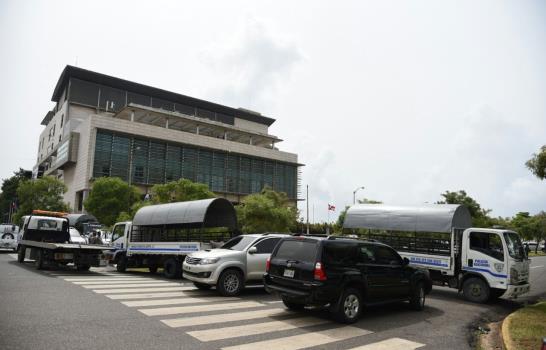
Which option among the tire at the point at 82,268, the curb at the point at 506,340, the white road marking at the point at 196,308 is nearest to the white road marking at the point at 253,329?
the white road marking at the point at 196,308

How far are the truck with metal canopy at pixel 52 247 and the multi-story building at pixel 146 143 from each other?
43526 millimetres

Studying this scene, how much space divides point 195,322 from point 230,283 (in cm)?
378

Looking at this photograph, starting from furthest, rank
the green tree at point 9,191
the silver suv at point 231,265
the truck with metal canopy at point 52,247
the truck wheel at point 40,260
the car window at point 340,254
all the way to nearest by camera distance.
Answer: the green tree at point 9,191, the truck wheel at point 40,260, the truck with metal canopy at point 52,247, the silver suv at point 231,265, the car window at point 340,254

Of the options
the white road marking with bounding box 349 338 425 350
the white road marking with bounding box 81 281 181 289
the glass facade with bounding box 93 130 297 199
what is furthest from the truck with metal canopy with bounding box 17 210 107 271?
the glass facade with bounding box 93 130 297 199

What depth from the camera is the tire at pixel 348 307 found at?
328 inches

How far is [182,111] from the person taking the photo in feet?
282

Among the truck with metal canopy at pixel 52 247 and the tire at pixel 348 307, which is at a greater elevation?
the truck with metal canopy at pixel 52 247

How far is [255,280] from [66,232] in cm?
1190

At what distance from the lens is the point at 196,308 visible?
9328mm

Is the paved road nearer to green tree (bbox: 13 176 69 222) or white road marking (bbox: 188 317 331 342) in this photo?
white road marking (bbox: 188 317 331 342)

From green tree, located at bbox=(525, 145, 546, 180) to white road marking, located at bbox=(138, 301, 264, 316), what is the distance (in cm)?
952

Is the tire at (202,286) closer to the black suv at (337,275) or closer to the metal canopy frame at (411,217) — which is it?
the black suv at (337,275)

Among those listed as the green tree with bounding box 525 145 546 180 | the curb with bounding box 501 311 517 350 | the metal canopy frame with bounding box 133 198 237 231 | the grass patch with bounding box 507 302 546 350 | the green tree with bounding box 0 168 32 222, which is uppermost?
the green tree with bounding box 0 168 32 222

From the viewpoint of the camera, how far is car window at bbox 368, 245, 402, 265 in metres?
9.70
